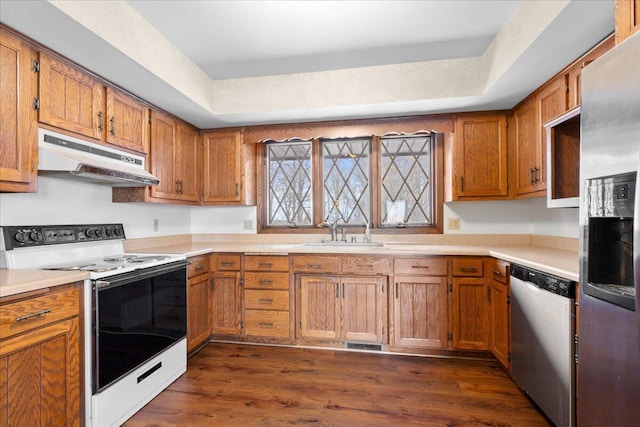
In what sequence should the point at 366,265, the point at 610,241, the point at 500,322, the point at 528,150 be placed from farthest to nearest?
the point at 366,265 < the point at 528,150 < the point at 500,322 < the point at 610,241

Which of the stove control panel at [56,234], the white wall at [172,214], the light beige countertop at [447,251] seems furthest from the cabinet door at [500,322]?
the stove control panel at [56,234]

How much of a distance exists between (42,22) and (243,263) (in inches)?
80.2

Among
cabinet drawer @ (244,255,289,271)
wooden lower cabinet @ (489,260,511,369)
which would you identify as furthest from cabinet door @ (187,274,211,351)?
wooden lower cabinet @ (489,260,511,369)

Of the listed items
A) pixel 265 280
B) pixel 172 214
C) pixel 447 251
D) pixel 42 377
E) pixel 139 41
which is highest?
pixel 139 41

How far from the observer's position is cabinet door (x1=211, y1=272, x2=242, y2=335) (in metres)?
2.92

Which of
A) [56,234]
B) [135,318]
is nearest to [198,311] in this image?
[135,318]

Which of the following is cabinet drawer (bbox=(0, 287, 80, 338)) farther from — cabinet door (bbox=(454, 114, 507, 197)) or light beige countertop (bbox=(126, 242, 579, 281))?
cabinet door (bbox=(454, 114, 507, 197))

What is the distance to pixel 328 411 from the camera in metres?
1.89

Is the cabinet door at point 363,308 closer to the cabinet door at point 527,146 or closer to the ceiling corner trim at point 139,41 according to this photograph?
the cabinet door at point 527,146

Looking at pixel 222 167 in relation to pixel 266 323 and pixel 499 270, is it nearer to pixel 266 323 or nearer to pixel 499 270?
pixel 266 323

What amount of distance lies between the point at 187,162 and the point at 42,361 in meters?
2.06

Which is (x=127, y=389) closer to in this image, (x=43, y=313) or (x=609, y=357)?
(x=43, y=313)

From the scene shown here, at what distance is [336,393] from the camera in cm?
209

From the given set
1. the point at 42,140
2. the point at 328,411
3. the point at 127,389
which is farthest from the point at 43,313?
the point at 328,411
